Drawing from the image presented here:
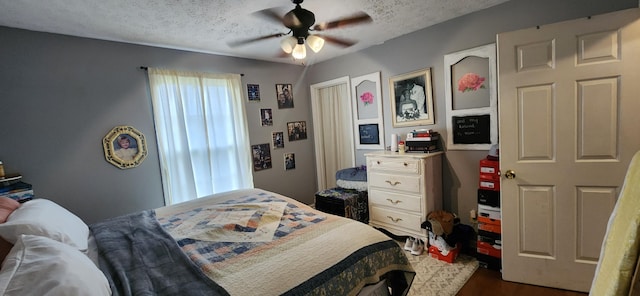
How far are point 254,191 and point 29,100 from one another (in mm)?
2102

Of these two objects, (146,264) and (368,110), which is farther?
(368,110)

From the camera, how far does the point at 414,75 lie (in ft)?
9.79

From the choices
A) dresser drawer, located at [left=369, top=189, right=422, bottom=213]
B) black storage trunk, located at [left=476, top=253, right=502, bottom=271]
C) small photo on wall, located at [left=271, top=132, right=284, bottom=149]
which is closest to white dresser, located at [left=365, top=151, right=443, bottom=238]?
dresser drawer, located at [left=369, top=189, right=422, bottom=213]

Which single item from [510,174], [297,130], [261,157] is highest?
[297,130]

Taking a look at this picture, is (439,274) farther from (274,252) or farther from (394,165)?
(274,252)

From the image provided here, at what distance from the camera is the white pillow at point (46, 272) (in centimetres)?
79

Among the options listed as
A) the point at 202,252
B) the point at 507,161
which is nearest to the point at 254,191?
the point at 202,252

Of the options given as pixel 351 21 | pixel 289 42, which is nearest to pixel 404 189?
pixel 351 21

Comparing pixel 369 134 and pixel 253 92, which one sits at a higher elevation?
pixel 253 92

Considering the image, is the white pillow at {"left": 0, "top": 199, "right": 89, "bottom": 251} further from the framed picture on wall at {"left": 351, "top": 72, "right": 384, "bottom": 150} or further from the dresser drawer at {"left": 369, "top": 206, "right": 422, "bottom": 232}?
the framed picture on wall at {"left": 351, "top": 72, "right": 384, "bottom": 150}

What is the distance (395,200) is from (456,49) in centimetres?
170

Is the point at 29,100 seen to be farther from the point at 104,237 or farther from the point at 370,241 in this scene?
the point at 370,241

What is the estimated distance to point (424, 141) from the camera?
A: 109 inches

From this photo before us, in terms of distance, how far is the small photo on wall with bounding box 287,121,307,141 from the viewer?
13.2 ft
